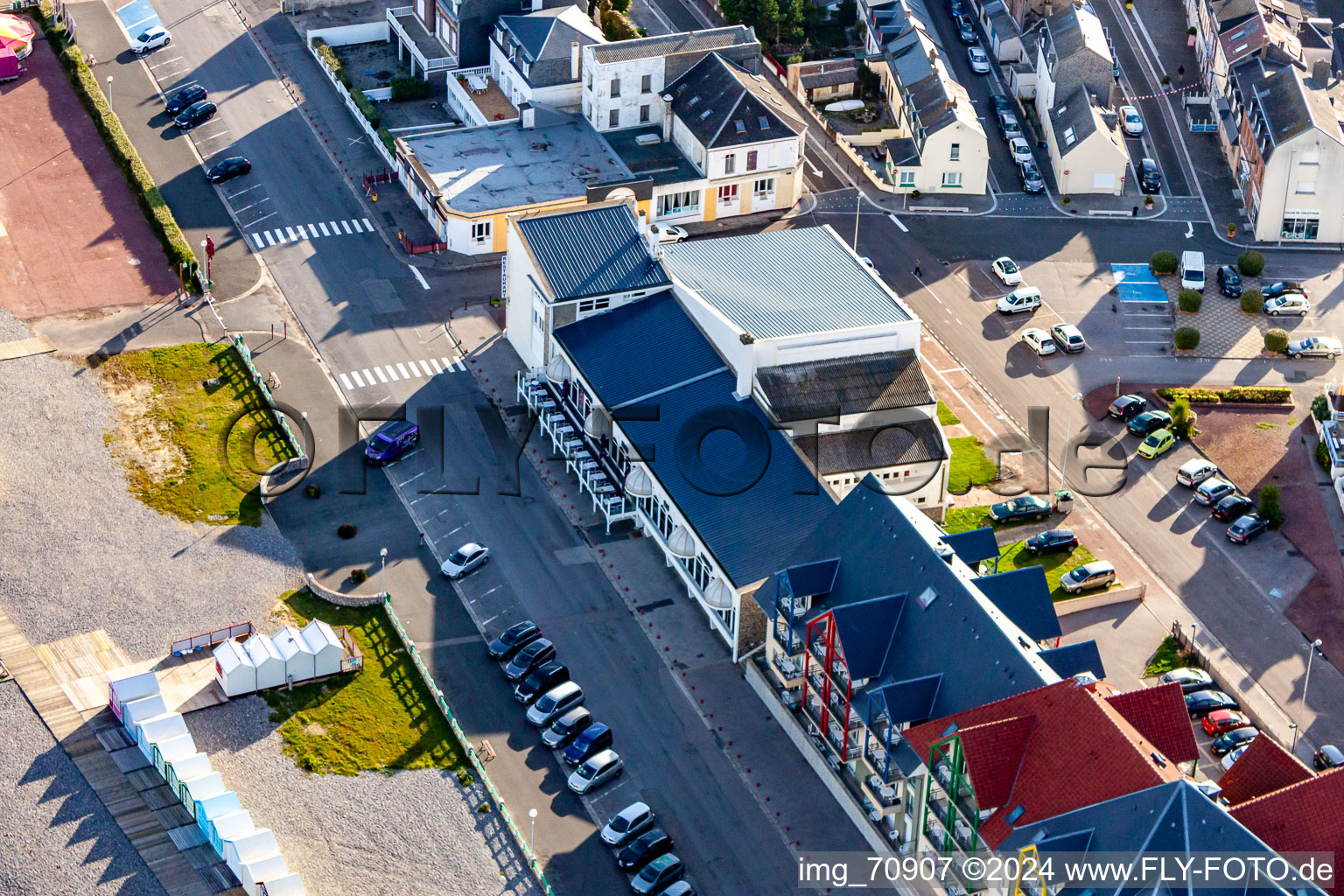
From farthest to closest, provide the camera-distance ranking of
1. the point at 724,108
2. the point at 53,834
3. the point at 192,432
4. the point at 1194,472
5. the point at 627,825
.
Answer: the point at 724,108
the point at 192,432
the point at 1194,472
the point at 627,825
the point at 53,834

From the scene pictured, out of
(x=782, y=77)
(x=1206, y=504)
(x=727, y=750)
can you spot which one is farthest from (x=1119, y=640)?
(x=782, y=77)

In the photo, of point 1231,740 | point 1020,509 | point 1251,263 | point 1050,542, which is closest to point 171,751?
point 1050,542

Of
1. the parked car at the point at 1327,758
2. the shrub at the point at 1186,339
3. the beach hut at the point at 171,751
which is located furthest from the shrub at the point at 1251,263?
the beach hut at the point at 171,751

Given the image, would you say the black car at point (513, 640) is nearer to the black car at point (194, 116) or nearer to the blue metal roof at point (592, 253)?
the blue metal roof at point (592, 253)

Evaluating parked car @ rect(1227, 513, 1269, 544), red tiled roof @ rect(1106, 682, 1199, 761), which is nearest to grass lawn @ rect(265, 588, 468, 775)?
red tiled roof @ rect(1106, 682, 1199, 761)

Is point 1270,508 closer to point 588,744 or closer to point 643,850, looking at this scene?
point 588,744

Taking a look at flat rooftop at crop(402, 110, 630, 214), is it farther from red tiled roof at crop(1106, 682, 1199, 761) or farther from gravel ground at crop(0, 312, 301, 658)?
red tiled roof at crop(1106, 682, 1199, 761)

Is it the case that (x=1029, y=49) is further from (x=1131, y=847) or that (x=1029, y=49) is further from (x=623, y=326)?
(x=1131, y=847)
